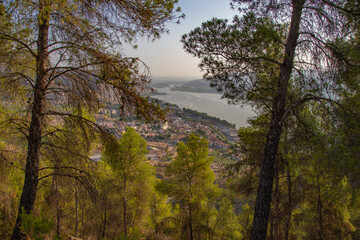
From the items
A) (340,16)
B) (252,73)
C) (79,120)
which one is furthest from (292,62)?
(79,120)

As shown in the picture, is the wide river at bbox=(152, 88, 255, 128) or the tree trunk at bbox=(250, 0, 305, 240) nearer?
the tree trunk at bbox=(250, 0, 305, 240)

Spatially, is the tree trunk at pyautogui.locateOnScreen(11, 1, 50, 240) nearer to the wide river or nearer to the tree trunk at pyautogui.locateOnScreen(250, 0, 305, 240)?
the tree trunk at pyautogui.locateOnScreen(250, 0, 305, 240)

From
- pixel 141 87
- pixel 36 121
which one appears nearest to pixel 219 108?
A: pixel 141 87

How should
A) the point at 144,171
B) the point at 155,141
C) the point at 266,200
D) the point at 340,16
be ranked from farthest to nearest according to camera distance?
the point at 155,141
the point at 144,171
the point at 266,200
the point at 340,16

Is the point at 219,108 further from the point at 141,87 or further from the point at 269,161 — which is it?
the point at 141,87

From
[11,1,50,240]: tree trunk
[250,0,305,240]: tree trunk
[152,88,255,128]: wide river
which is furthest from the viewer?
[152,88,255,128]: wide river

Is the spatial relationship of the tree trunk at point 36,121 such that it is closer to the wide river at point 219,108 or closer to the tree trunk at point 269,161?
the tree trunk at point 269,161

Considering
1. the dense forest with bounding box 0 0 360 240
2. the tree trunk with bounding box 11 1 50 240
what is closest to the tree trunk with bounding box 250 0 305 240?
the dense forest with bounding box 0 0 360 240

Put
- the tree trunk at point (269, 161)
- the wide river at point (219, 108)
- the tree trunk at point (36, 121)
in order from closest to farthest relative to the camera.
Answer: the tree trunk at point (36, 121)
the tree trunk at point (269, 161)
the wide river at point (219, 108)

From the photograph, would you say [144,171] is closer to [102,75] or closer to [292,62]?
[102,75]

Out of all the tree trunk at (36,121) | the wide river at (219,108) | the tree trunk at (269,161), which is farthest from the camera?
the wide river at (219,108)

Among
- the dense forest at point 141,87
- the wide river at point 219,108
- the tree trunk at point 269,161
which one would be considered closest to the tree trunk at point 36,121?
the dense forest at point 141,87
